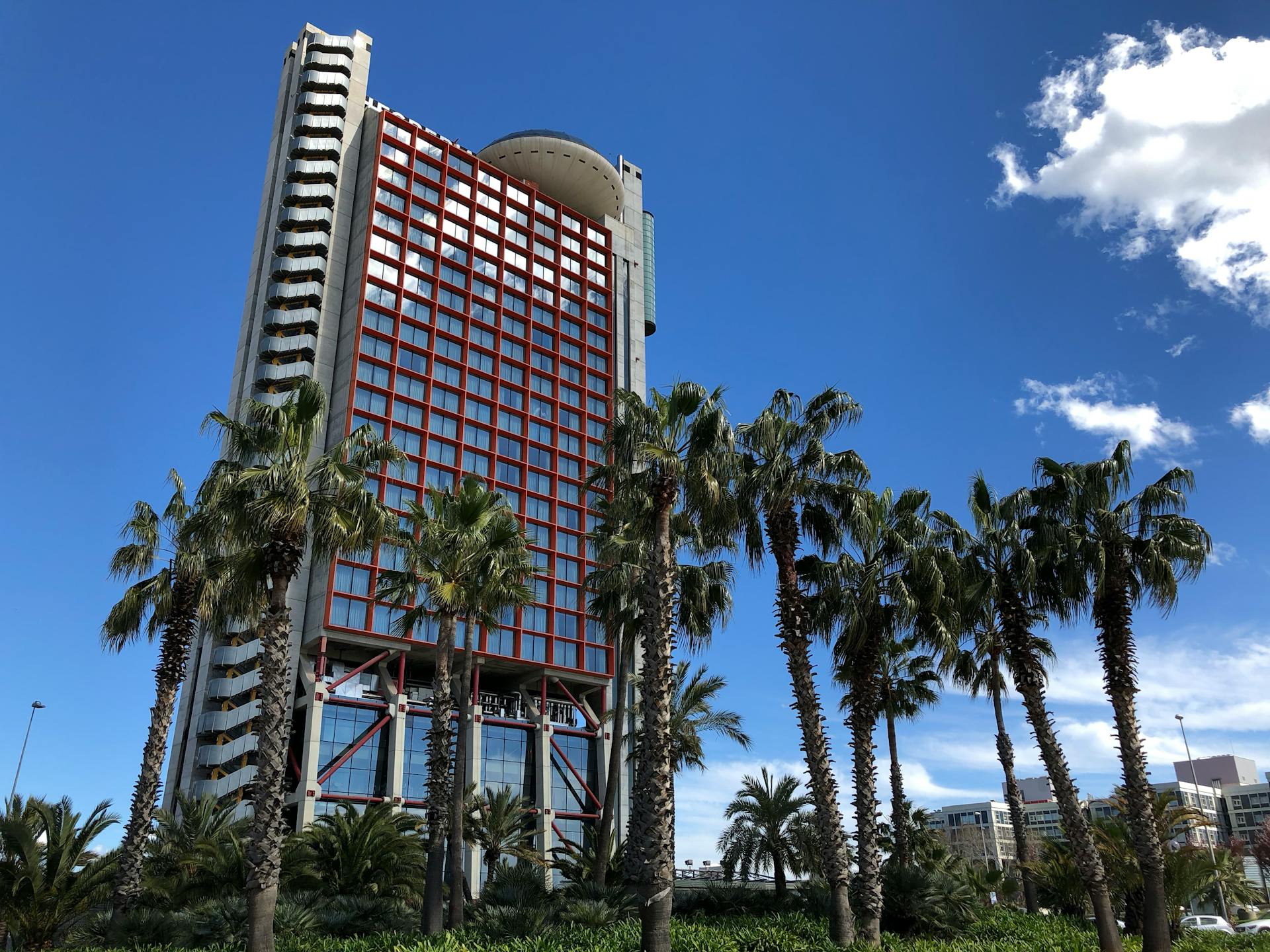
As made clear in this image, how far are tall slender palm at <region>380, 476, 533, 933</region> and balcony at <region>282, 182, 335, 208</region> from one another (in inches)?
2115

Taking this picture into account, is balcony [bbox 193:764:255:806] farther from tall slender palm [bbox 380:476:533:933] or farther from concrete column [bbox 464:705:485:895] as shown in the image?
tall slender palm [bbox 380:476:533:933]

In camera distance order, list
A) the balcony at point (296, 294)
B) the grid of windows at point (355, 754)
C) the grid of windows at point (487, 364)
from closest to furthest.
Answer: the grid of windows at point (355, 754), the grid of windows at point (487, 364), the balcony at point (296, 294)

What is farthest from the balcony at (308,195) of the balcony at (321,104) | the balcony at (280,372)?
the balcony at (280,372)

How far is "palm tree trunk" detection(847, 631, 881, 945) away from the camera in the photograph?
23359 millimetres

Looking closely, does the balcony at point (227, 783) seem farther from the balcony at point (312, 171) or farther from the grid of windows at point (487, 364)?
the balcony at point (312, 171)

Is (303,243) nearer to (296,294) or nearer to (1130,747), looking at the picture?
(296,294)

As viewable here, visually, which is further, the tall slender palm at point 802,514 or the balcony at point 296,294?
the balcony at point 296,294

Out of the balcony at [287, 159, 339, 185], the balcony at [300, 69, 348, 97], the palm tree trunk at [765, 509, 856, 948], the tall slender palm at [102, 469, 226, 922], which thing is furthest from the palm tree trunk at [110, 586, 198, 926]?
the balcony at [300, 69, 348, 97]

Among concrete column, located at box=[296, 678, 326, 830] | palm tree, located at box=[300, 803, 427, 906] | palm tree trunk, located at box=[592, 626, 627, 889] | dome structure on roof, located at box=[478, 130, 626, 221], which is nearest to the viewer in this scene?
palm tree, located at box=[300, 803, 427, 906]

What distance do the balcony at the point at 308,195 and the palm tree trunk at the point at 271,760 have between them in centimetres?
5946

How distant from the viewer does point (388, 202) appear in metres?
75.0

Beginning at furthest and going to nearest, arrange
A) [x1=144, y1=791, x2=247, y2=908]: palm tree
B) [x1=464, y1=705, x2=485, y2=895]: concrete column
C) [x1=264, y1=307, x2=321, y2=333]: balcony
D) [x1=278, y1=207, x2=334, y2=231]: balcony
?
[x1=278, y1=207, x2=334, y2=231]: balcony, [x1=264, y1=307, x2=321, y2=333]: balcony, [x1=464, y1=705, x2=485, y2=895]: concrete column, [x1=144, y1=791, x2=247, y2=908]: palm tree

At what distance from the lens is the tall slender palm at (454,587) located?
88.0ft

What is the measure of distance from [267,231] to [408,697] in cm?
3944
